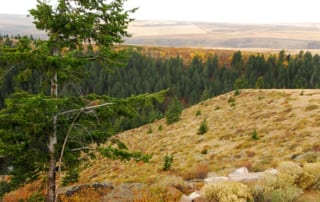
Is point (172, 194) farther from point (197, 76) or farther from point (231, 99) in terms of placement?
point (197, 76)

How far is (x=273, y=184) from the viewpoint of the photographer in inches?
393

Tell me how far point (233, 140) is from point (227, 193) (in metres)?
19.8

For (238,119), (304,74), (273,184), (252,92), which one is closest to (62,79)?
(273,184)

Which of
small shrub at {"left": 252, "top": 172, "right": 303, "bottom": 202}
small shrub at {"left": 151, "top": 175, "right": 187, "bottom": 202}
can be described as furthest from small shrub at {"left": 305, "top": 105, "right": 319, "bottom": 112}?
small shrub at {"left": 252, "top": 172, "right": 303, "bottom": 202}

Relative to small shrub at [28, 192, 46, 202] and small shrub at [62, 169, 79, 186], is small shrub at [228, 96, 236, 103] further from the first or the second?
small shrub at [28, 192, 46, 202]

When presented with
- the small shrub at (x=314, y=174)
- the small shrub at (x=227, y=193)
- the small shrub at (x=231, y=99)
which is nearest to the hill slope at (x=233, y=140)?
the small shrub at (x=231, y=99)

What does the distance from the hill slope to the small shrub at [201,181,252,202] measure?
6247 mm

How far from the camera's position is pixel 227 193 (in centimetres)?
898

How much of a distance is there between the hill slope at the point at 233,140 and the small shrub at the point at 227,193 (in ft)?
20.5

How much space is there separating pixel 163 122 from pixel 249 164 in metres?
35.5

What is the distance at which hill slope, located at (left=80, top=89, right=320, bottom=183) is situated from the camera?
63.0ft

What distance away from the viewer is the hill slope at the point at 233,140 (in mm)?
19203

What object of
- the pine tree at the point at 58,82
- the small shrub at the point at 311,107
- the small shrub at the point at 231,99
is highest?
the pine tree at the point at 58,82

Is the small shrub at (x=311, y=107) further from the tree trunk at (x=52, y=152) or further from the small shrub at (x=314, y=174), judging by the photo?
the tree trunk at (x=52, y=152)
